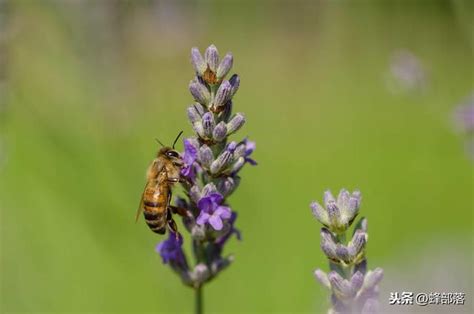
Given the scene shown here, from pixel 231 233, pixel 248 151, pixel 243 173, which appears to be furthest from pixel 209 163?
pixel 243 173

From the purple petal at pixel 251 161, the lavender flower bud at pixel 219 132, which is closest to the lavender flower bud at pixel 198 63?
the lavender flower bud at pixel 219 132

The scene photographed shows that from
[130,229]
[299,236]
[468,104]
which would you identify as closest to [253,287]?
[130,229]

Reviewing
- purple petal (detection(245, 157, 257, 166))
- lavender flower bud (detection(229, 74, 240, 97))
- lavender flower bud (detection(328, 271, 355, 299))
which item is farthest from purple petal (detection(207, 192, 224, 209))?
lavender flower bud (detection(328, 271, 355, 299))

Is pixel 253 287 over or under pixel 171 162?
over

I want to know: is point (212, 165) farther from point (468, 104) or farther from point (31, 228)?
point (31, 228)

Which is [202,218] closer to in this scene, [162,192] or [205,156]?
[205,156]

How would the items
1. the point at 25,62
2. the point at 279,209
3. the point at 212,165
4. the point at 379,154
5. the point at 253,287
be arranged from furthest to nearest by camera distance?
the point at 379,154
the point at 25,62
the point at 279,209
the point at 253,287
the point at 212,165

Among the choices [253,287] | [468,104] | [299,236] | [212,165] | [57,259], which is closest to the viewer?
[212,165]
